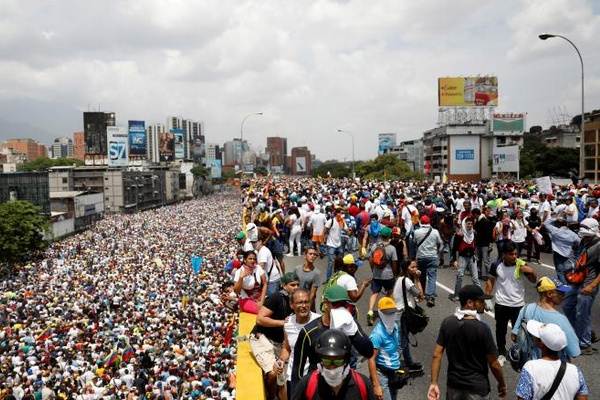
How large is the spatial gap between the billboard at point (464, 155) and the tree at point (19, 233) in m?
72.2

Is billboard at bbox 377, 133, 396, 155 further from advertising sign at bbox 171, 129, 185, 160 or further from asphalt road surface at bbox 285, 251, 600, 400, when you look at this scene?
asphalt road surface at bbox 285, 251, 600, 400

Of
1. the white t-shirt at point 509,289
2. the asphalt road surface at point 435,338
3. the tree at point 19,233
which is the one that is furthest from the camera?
the tree at point 19,233

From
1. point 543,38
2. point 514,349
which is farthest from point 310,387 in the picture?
point 543,38

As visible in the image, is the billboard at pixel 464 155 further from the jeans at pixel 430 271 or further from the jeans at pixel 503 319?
the jeans at pixel 503 319

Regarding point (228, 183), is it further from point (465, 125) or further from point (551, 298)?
point (551, 298)

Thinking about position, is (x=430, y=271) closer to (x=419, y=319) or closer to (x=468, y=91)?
(x=419, y=319)

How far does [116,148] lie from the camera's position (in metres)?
108

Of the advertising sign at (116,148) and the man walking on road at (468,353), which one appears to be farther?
the advertising sign at (116,148)

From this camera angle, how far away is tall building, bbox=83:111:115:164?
11700 cm

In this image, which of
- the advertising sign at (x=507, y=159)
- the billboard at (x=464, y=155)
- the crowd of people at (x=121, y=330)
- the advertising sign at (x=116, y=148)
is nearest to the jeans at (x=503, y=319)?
the crowd of people at (x=121, y=330)

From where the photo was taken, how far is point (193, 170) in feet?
447

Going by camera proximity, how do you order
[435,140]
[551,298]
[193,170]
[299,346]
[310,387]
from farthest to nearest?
1. [193,170]
2. [435,140]
3. [551,298]
4. [299,346]
5. [310,387]

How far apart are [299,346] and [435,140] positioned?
4092 inches

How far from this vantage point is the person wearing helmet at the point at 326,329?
4.21 m
